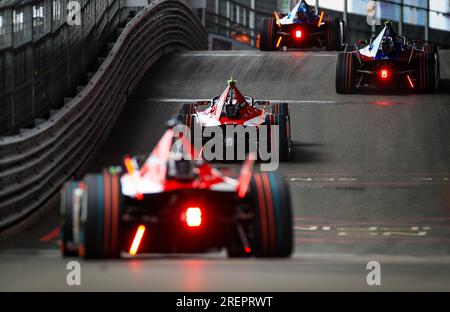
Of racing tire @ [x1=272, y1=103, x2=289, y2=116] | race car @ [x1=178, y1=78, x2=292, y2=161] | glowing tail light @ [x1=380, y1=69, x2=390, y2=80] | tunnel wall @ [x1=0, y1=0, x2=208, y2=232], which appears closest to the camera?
tunnel wall @ [x1=0, y1=0, x2=208, y2=232]

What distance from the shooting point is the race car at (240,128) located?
21.8 meters

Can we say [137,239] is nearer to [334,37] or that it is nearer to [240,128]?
[240,128]

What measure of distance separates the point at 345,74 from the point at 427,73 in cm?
185

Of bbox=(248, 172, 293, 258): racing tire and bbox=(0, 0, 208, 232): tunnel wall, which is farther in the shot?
bbox=(0, 0, 208, 232): tunnel wall

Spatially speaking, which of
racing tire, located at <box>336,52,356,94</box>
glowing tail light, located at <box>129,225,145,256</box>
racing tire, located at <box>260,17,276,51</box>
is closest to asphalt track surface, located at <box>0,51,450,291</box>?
glowing tail light, located at <box>129,225,145,256</box>

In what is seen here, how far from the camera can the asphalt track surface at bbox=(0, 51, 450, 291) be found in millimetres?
8930

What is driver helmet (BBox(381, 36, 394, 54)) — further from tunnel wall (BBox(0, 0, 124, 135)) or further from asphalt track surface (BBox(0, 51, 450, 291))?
tunnel wall (BBox(0, 0, 124, 135))

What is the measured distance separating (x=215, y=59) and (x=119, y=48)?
718 centimetres

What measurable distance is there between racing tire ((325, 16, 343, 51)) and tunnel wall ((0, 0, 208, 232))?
455 cm

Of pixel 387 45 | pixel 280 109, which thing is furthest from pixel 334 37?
pixel 280 109

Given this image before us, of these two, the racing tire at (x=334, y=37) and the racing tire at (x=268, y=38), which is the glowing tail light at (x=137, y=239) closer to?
the racing tire at (x=334, y=37)

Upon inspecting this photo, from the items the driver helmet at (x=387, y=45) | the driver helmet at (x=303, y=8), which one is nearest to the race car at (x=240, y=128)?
the driver helmet at (x=387, y=45)

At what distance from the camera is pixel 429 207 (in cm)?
1895

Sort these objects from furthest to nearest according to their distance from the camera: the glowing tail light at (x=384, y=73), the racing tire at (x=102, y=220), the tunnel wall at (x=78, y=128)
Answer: the glowing tail light at (x=384, y=73) < the tunnel wall at (x=78, y=128) < the racing tire at (x=102, y=220)
